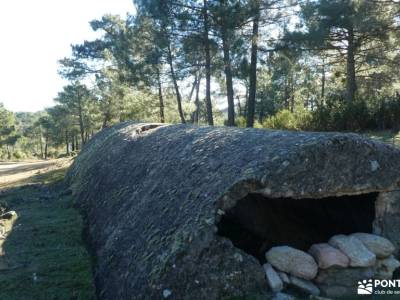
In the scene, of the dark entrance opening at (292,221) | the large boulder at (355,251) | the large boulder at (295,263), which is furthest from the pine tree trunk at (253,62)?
the large boulder at (295,263)

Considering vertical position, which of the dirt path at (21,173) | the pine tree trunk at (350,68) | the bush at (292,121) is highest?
the pine tree trunk at (350,68)

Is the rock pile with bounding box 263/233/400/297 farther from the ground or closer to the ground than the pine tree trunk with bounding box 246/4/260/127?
closer to the ground

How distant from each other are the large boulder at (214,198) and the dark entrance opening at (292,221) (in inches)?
26.0

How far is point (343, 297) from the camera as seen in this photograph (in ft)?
13.8

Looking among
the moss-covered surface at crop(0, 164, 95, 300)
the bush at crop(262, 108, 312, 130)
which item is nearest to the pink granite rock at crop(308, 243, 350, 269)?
the moss-covered surface at crop(0, 164, 95, 300)

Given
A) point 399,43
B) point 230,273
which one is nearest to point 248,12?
point 399,43

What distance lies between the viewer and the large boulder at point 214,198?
4.20 m

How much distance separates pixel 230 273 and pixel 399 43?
57.6 feet

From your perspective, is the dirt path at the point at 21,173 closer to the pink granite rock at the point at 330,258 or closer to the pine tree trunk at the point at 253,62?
the pine tree trunk at the point at 253,62

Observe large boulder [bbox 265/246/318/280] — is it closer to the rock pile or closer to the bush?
the rock pile

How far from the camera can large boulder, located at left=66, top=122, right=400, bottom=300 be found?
165 inches

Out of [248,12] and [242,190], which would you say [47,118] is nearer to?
[248,12]

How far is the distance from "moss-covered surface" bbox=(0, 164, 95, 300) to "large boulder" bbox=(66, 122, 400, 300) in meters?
0.34

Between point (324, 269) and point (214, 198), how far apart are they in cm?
142
